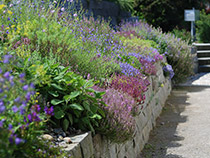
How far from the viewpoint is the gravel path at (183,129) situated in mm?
4230

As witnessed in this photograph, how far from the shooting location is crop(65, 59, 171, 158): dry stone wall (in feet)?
8.21

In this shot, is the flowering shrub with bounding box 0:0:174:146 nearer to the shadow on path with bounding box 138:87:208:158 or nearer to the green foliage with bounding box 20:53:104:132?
the green foliage with bounding box 20:53:104:132

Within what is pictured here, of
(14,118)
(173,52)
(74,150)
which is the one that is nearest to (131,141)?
(74,150)

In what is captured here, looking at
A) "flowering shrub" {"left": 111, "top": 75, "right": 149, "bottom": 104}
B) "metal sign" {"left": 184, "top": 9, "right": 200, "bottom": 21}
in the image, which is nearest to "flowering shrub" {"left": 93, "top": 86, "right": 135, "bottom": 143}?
"flowering shrub" {"left": 111, "top": 75, "right": 149, "bottom": 104}

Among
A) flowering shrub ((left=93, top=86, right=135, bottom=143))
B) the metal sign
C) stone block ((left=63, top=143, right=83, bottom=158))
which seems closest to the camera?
stone block ((left=63, top=143, right=83, bottom=158))

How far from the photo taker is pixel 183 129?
5.17m

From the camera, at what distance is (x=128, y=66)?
470 cm

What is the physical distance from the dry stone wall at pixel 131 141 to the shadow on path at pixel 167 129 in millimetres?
98

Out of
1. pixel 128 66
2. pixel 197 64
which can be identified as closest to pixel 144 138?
pixel 128 66

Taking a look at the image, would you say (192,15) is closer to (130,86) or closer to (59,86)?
(130,86)

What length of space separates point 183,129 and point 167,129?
0.24 metres

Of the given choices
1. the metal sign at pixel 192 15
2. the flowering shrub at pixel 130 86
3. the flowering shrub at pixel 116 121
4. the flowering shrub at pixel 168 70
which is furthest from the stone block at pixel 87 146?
the metal sign at pixel 192 15

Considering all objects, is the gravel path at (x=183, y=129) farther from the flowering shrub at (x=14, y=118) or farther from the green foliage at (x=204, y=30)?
the green foliage at (x=204, y=30)

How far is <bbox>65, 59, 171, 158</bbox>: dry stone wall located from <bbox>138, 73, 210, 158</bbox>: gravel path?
0.15 meters
